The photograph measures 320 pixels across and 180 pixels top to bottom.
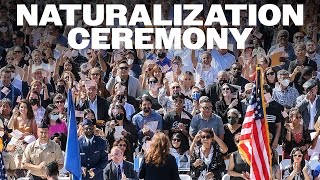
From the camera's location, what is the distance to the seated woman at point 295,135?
17484 mm

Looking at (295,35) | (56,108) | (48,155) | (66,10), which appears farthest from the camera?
(66,10)

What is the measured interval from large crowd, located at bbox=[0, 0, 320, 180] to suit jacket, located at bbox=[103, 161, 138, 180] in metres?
0.01

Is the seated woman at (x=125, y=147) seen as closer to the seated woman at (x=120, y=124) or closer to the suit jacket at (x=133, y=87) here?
the seated woman at (x=120, y=124)

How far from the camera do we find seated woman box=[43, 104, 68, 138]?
17.8 metres

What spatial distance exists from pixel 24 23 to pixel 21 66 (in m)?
1.32

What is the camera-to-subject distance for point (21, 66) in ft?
64.4

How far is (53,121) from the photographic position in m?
17.9

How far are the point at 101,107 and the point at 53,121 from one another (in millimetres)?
729

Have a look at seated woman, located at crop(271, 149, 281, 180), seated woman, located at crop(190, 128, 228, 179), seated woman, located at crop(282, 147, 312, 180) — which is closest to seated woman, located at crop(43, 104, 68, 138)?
seated woman, located at crop(190, 128, 228, 179)

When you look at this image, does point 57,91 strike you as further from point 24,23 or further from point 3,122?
point 24,23

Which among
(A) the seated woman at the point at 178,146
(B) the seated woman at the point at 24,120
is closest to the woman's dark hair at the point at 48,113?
(B) the seated woman at the point at 24,120

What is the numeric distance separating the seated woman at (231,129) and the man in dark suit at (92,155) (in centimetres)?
167

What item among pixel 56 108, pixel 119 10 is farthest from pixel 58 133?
pixel 119 10

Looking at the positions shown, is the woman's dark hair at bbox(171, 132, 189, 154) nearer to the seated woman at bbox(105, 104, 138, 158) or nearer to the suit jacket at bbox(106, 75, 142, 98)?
the seated woman at bbox(105, 104, 138, 158)
